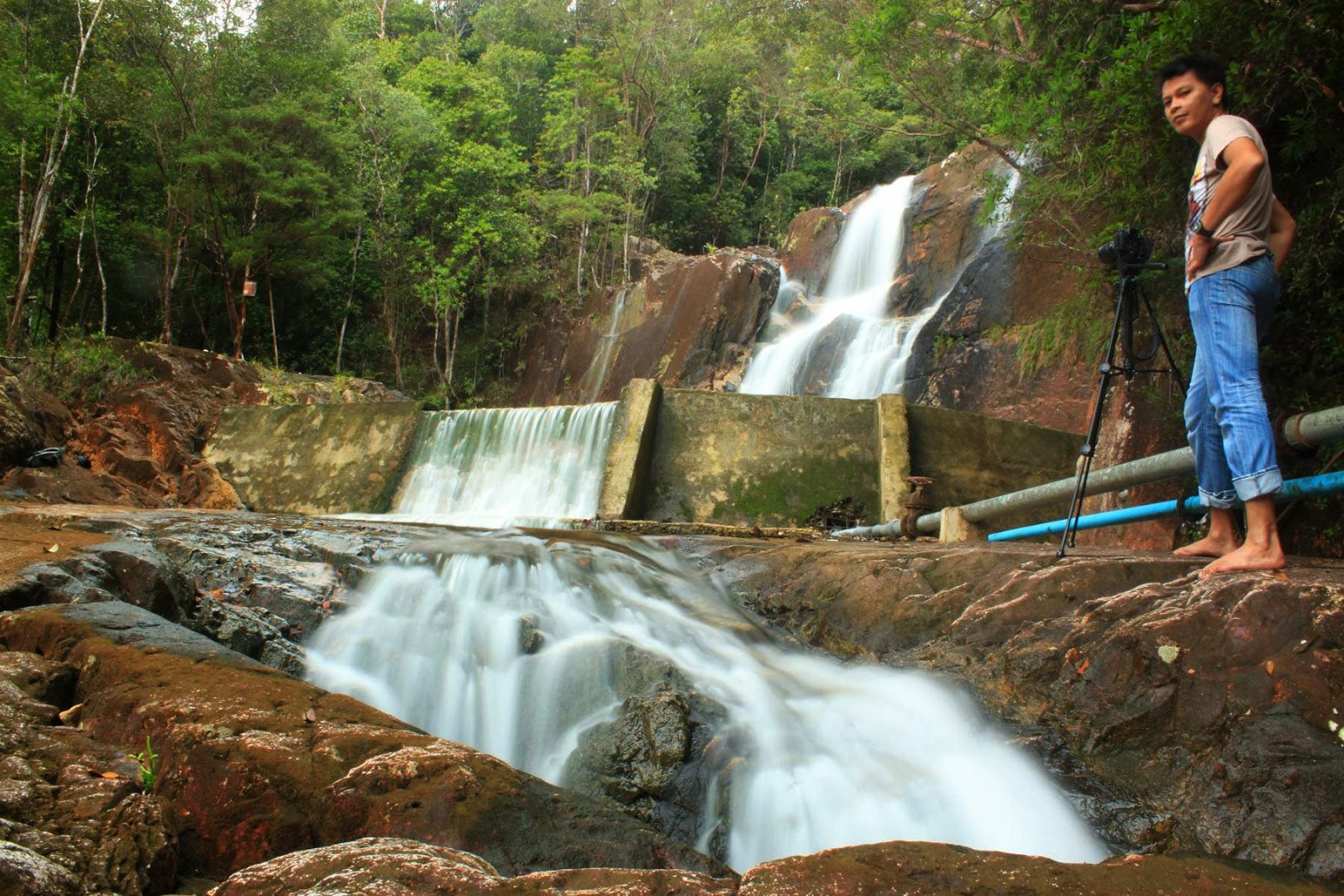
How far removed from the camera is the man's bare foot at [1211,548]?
3533mm

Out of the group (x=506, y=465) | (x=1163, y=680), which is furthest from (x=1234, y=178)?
→ (x=506, y=465)

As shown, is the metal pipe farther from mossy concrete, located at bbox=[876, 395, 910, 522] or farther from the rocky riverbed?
A: mossy concrete, located at bbox=[876, 395, 910, 522]

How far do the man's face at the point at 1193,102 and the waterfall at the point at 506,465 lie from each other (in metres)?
7.11

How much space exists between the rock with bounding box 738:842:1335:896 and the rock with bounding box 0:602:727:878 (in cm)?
61

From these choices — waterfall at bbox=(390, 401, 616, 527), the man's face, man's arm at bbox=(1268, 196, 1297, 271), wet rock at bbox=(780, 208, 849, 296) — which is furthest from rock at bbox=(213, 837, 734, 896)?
wet rock at bbox=(780, 208, 849, 296)

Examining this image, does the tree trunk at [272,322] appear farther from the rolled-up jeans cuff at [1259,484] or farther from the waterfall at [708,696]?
the rolled-up jeans cuff at [1259,484]

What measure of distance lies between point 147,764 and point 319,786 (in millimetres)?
491

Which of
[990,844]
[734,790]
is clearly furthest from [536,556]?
[990,844]

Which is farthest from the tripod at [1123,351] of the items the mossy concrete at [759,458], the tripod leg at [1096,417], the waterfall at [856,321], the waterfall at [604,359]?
the waterfall at [604,359]

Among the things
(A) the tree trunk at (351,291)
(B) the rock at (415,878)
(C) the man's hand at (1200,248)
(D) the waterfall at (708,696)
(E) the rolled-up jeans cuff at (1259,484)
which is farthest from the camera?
(A) the tree trunk at (351,291)

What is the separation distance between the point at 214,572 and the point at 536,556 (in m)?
1.91

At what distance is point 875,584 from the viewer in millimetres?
4570

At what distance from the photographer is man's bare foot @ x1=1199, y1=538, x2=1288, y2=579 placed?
310 centimetres

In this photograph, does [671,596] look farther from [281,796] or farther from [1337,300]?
[1337,300]
